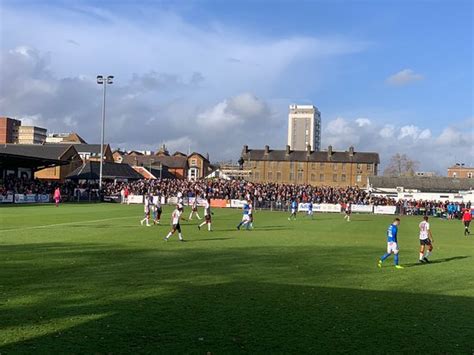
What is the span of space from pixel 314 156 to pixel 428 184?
33594mm

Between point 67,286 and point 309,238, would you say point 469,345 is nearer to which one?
point 67,286

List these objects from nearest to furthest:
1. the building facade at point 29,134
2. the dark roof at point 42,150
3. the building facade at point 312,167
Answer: the dark roof at point 42,150, the building facade at point 312,167, the building facade at point 29,134

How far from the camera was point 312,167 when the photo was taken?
399 feet

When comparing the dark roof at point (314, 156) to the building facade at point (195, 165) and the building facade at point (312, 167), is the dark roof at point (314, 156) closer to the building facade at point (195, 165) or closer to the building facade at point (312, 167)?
the building facade at point (312, 167)

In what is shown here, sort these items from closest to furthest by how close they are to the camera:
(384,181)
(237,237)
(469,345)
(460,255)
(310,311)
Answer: (469,345) < (310,311) < (460,255) < (237,237) < (384,181)

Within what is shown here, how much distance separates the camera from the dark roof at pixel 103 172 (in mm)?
81562

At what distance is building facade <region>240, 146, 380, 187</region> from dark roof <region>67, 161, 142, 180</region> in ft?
107

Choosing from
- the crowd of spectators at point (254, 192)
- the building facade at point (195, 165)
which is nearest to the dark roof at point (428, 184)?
the crowd of spectators at point (254, 192)

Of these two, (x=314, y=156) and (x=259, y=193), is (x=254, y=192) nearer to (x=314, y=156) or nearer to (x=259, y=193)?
(x=259, y=193)

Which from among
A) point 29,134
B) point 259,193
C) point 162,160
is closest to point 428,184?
point 259,193

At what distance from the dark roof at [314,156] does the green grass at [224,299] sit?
3947 inches

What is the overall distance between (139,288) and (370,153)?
114 m

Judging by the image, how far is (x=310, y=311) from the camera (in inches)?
427

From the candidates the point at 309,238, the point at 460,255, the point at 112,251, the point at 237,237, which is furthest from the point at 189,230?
the point at 460,255
